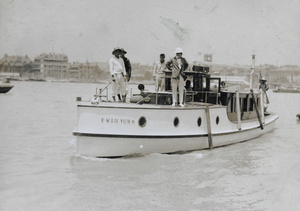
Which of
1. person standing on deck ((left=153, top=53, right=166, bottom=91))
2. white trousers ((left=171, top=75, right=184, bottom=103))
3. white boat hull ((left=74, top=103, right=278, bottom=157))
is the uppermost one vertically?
person standing on deck ((left=153, top=53, right=166, bottom=91))

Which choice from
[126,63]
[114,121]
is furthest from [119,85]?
[114,121]

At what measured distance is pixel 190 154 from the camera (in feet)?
40.0

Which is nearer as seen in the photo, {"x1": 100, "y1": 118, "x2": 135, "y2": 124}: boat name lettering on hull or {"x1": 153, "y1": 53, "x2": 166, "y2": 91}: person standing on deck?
{"x1": 100, "y1": 118, "x2": 135, "y2": 124}: boat name lettering on hull

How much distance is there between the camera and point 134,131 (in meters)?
10.8

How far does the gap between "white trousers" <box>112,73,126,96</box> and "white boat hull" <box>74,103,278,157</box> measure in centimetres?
168

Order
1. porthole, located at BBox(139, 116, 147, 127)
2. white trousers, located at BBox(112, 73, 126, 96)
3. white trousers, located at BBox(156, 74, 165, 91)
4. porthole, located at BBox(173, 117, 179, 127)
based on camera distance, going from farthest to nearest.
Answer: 1. white trousers, located at BBox(156, 74, 165, 91)
2. white trousers, located at BBox(112, 73, 126, 96)
3. porthole, located at BBox(173, 117, 179, 127)
4. porthole, located at BBox(139, 116, 147, 127)

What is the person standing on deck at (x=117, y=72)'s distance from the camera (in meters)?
11.9

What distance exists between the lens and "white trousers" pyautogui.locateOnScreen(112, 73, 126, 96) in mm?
12094

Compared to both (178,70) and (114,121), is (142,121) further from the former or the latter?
(178,70)

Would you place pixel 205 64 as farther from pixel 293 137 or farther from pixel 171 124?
pixel 293 137

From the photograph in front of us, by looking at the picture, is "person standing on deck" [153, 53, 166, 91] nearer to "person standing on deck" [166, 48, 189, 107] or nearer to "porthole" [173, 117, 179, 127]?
"person standing on deck" [166, 48, 189, 107]

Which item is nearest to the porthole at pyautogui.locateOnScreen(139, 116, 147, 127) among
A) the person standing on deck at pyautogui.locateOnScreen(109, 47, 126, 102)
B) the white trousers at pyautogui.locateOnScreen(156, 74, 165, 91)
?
the person standing on deck at pyautogui.locateOnScreen(109, 47, 126, 102)

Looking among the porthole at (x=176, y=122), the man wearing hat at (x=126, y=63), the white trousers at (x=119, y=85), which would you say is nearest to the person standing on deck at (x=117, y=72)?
the white trousers at (x=119, y=85)

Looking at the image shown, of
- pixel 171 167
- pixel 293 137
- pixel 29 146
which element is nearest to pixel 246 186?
pixel 171 167
